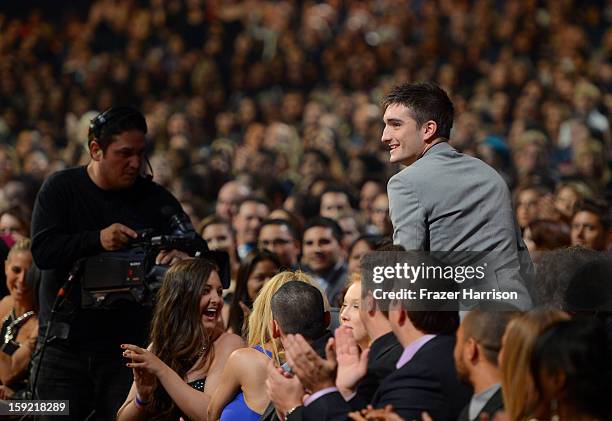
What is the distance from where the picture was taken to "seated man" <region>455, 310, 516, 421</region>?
3775mm

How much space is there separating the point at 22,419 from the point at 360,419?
2.82m

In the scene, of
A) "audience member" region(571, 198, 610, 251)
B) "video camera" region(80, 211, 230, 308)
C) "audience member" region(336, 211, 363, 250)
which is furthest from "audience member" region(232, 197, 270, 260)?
"video camera" region(80, 211, 230, 308)

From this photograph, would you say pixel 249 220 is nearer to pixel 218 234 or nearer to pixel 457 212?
pixel 218 234

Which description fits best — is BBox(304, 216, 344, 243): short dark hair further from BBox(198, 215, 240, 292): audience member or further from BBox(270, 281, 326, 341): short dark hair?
BBox(270, 281, 326, 341): short dark hair

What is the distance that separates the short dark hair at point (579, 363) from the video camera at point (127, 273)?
2.53m

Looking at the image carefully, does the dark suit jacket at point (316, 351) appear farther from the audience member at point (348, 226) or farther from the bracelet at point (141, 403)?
the audience member at point (348, 226)

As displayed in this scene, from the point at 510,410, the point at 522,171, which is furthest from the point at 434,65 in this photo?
the point at 510,410

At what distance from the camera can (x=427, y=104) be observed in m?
4.71

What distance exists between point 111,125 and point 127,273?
0.78 m

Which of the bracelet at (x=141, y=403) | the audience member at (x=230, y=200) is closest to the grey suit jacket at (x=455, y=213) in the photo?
the bracelet at (x=141, y=403)

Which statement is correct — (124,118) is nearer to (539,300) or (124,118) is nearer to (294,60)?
(539,300)

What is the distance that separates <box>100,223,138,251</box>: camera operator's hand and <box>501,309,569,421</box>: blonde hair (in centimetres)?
258

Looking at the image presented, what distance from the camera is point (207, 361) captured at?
5449 millimetres

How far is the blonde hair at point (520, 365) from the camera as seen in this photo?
354cm
